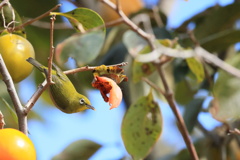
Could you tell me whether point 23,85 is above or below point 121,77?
above

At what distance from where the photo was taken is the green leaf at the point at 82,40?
713 mm

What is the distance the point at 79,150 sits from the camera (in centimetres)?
127

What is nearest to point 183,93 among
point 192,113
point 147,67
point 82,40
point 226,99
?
point 192,113

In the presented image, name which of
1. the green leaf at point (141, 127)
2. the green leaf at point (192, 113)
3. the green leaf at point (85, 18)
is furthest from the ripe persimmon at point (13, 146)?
the green leaf at point (192, 113)

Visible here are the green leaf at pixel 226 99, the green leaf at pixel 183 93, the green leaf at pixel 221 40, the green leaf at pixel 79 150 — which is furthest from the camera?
the green leaf at pixel 183 93

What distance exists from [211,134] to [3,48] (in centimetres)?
78

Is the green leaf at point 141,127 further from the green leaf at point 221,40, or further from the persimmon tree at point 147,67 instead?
the green leaf at point 221,40

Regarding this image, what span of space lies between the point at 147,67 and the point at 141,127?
0.14 metres

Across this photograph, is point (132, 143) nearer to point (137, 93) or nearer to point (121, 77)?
point (137, 93)

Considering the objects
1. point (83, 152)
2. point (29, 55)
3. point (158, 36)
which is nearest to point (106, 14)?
point (158, 36)

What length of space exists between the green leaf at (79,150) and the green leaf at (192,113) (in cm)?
27

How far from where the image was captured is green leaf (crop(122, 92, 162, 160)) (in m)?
0.95

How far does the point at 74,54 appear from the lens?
79cm

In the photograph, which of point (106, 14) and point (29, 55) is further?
point (106, 14)
